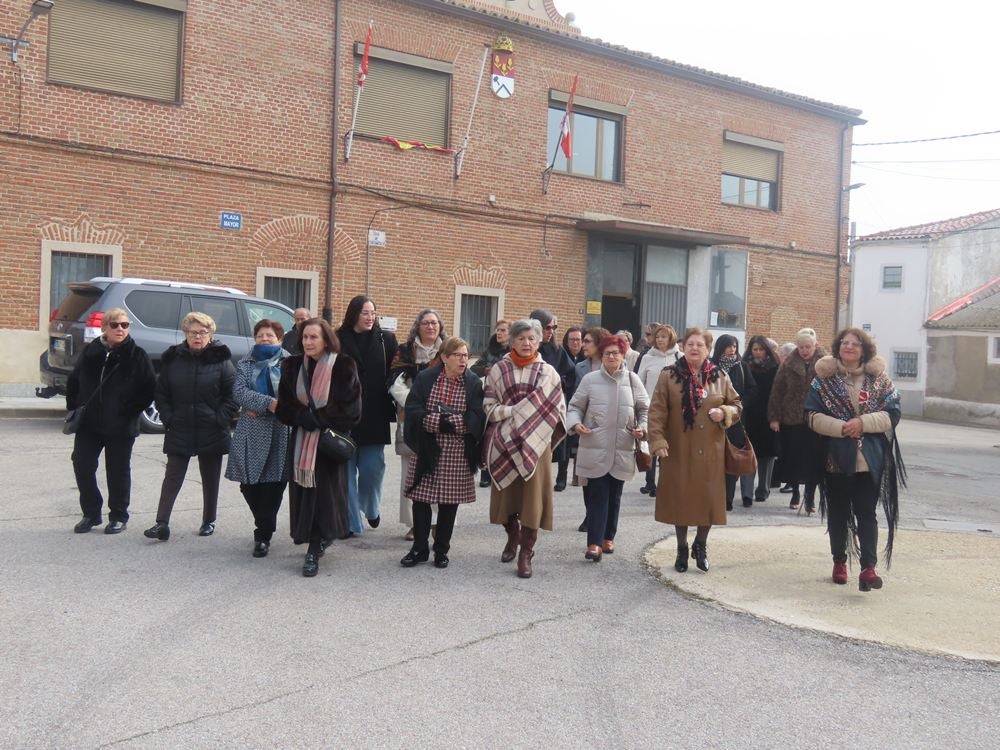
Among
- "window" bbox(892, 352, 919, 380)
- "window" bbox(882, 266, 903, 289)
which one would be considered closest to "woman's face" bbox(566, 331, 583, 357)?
"window" bbox(892, 352, 919, 380)

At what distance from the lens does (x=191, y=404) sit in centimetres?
712

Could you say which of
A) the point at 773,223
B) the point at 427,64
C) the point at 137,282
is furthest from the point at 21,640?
the point at 773,223

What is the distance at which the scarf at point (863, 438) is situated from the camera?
20.6 ft

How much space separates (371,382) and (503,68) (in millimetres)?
14259

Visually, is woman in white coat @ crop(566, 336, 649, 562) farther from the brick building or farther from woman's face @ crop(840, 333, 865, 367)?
the brick building

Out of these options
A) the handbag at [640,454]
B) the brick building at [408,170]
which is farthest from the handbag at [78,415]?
the brick building at [408,170]

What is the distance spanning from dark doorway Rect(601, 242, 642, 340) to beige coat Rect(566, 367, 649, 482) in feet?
49.5

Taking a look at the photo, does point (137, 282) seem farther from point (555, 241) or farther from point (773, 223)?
point (773, 223)

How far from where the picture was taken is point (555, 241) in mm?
20984

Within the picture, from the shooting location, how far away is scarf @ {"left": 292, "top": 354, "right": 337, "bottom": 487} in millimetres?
6383

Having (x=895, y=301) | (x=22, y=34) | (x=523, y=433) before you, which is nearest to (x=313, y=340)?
(x=523, y=433)

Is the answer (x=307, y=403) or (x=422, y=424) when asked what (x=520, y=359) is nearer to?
(x=422, y=424)

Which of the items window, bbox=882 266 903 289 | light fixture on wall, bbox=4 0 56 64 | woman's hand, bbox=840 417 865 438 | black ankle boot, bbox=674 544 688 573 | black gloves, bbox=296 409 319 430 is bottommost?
black ankle boot, bbox=674 544 688 573

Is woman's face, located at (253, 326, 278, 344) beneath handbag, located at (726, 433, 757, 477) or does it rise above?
above
